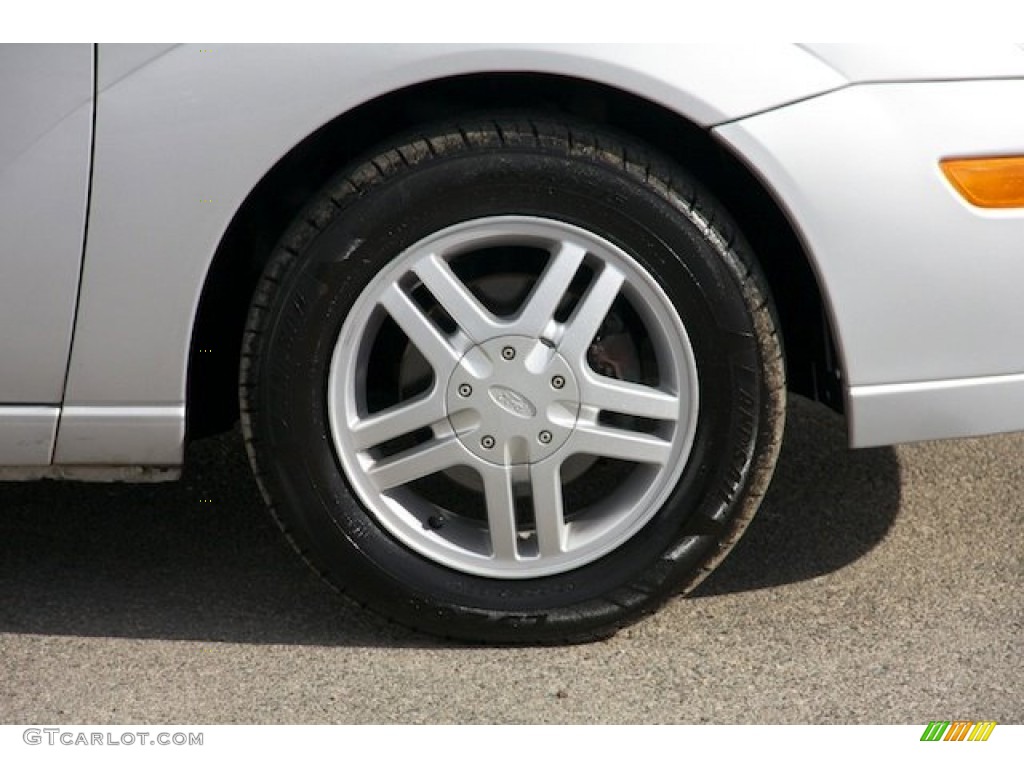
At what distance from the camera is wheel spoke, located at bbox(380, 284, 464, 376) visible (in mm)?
2809

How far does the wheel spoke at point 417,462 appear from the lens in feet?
9.41

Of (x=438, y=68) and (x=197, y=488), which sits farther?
(x=197, y=488)

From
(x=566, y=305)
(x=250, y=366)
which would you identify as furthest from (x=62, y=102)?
(x=566, y=305)

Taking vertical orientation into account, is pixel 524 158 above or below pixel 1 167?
above

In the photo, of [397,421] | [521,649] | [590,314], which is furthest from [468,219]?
[521,649]

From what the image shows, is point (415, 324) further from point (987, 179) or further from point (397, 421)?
point (987, 179)

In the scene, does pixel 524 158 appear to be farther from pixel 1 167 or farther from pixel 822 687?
pixel 822 687

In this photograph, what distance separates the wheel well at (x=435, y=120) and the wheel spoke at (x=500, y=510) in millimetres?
538

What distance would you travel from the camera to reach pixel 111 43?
2629mm

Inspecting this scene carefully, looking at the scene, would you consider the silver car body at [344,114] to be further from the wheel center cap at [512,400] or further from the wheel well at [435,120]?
the wheel center cap at [512,400]

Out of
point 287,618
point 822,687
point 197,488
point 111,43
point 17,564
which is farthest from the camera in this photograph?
point 197,488

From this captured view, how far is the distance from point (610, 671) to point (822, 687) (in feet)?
1.20

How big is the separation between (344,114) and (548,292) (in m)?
0.45

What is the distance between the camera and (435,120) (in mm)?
2807
